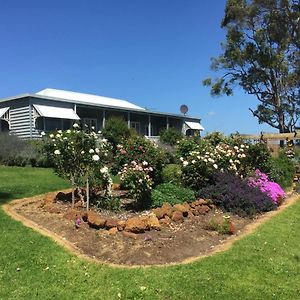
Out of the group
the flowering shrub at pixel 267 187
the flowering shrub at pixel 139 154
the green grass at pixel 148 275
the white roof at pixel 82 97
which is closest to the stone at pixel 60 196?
the flowering shrub at pixel 139 154

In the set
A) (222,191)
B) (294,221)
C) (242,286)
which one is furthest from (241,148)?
(242,286)

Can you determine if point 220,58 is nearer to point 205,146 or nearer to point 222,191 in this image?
point 205,146

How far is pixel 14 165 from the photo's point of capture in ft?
56.5

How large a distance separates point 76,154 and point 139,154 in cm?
163

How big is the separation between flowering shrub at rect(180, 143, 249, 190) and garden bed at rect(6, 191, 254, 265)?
1.87m

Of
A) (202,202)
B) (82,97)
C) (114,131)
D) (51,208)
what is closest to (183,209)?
(202,202)

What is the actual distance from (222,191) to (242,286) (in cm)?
427

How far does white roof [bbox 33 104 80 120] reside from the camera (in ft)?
71.7

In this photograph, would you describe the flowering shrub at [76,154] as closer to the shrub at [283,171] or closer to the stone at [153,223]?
the stone at [153,223]

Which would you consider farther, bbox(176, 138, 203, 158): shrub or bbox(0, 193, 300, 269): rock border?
bbox(176, 138, 203, 158): shrub

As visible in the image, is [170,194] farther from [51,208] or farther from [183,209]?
[51,208]

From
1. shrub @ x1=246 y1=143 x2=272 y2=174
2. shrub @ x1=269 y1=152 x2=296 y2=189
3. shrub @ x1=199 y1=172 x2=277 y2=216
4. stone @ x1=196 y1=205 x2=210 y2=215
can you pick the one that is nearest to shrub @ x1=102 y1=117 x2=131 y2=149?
shrub @ x1=269 y1=152 x2=296 y2=189

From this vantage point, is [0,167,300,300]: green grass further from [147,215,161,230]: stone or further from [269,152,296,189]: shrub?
[269,152,296,189]: shrub

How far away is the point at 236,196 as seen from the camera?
8859 mm
